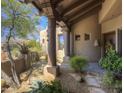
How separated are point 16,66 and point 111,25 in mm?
6247

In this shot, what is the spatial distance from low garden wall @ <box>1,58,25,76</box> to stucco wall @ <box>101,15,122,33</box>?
579cm

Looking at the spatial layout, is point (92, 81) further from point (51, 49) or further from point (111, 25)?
point (111, 25)

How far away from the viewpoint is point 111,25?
961 centimetres

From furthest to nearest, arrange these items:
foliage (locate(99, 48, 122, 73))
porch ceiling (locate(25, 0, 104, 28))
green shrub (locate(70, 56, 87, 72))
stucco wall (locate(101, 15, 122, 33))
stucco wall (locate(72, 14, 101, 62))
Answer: stucco wall (locate(72, 14, 101, 62))
stucco wall (locate(101, 15, 122, 33))
green shrub (locate(70, 56, 87, 72))
porch ceiling (locate(25, 0, 104, 28))
foliage (locate(99, 48, 122, 73))

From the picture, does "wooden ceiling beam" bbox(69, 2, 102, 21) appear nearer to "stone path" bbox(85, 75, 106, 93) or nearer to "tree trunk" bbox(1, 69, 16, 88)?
"stone path" bbox(85, 75, 106, 93)

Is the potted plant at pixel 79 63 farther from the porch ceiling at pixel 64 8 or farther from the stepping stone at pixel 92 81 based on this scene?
the porch ceiling at pixel 64 8

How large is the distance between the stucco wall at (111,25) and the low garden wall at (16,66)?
579 cm

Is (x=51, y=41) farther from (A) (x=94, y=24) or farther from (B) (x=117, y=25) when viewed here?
(A) (x=94, y=24)

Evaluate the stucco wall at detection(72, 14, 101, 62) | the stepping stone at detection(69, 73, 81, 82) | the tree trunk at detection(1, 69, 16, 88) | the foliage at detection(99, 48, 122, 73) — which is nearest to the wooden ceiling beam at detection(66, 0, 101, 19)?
the stucco wall at detection(72, 14, 101, 62)

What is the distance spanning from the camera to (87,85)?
6.49 meters

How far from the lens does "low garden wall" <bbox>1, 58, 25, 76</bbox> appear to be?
10.0m

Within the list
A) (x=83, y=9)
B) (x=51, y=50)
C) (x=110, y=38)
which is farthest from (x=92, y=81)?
(x=83, y=9)

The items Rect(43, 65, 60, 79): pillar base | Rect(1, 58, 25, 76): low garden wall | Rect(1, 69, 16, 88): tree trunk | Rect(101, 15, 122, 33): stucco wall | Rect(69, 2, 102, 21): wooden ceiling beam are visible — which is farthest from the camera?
Rect(69, 2, 102, 21): wooden ceiling beam

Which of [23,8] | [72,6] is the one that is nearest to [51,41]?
[72,6]
